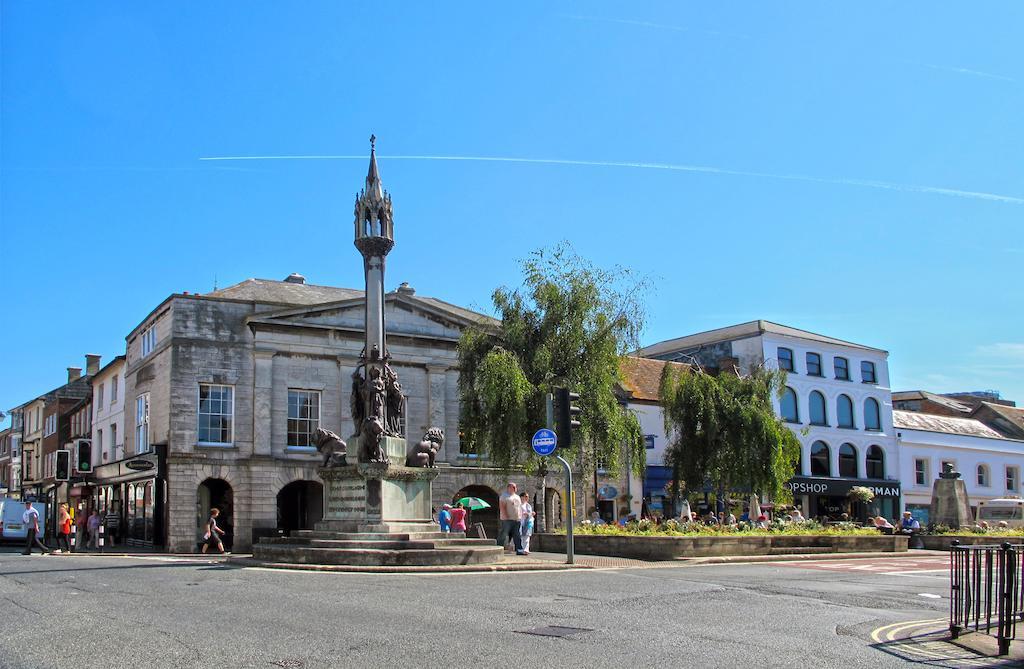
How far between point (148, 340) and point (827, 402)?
3385 centimetres

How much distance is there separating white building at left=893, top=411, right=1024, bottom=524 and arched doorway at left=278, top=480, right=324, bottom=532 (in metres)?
33.7

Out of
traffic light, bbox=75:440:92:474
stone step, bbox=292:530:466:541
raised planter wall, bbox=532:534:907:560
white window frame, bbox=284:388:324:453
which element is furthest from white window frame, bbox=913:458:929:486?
stone step, bbox=292:530:466:541

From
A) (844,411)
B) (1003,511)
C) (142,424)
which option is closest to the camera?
(142,424)

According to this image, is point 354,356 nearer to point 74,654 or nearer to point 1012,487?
point 74,654

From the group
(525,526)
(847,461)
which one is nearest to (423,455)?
(525,526)

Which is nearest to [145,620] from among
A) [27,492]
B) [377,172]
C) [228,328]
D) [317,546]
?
[317,546]

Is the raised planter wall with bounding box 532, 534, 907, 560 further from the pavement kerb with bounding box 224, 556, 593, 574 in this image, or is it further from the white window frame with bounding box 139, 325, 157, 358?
the white window frame with bounding box 139, 325, 157, 358

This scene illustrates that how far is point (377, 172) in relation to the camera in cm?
2266

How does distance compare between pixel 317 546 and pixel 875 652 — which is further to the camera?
pixel 317 546

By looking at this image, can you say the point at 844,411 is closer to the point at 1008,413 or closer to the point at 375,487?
the point at 1008,413

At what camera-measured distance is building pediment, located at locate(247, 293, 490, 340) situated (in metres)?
34.4

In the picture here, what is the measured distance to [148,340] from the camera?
1427 inches

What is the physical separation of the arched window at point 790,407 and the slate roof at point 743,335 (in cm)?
304

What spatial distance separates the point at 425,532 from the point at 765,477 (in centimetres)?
1640
